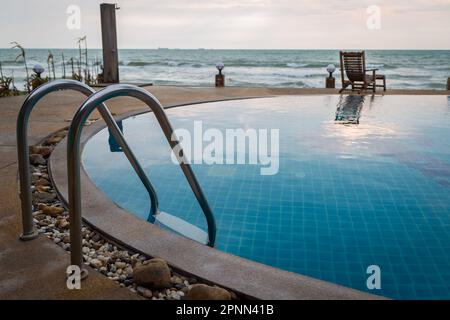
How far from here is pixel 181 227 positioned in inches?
134

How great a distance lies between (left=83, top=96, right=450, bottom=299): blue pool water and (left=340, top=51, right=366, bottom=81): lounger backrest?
197 inches

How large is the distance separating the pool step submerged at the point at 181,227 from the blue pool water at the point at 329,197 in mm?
110

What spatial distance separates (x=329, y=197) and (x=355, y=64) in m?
9.34

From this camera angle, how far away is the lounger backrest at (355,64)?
1223 centimetres

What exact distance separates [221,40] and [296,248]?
35.4m

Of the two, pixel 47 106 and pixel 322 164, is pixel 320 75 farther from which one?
pixel 322 164

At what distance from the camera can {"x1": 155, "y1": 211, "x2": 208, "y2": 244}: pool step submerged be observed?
10.7 feet

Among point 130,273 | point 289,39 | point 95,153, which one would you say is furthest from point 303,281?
point 289,39

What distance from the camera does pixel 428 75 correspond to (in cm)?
3484

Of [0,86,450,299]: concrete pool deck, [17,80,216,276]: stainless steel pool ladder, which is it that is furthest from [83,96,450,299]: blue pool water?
[0,86,450,299]: concrete pool deck

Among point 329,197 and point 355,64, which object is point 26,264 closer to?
point 329,197

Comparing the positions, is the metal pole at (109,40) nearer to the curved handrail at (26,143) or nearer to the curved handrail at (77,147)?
the curved handrail at (26,143)
